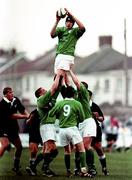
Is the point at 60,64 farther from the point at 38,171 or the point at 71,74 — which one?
the point at 38,171

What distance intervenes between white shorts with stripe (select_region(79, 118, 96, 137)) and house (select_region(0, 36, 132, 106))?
62cm

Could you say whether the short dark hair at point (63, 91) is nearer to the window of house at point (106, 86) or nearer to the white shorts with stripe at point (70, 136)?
the white shorts with stripe at point (70, 136)

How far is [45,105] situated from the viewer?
9992 millimetres

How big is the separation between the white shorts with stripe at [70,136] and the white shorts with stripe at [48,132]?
214 millimetres

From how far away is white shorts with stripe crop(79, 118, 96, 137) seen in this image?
10117 mm

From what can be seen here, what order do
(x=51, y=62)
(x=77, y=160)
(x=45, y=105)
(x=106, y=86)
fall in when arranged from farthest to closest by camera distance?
(x=106, y=86) → (x=51, y=62) → (x=77, y=160) → (x=45, y=105)

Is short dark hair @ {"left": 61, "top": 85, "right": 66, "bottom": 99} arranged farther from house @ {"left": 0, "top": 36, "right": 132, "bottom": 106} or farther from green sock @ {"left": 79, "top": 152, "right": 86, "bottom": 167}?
green sock @ {"left": 79, "top": 152, "right": 86, "bottom": 167}

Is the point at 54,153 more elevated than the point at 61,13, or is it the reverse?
the point at 61,13

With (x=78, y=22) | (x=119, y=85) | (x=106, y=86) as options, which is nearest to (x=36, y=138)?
(x=78, y=22)

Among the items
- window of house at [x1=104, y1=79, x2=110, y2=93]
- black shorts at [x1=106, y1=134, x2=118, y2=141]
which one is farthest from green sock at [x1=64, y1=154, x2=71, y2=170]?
window of house at [x1=104, y1=79, x2=110, y2=93]

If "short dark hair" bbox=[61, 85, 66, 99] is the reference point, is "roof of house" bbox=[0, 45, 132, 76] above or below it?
above

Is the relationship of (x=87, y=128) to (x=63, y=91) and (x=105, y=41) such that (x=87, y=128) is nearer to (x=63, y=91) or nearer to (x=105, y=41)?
(x=63, y=91)

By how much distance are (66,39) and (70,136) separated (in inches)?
44.8

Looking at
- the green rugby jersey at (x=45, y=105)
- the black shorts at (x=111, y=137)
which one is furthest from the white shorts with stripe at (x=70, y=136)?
the black shorts at (x=111, y=137)
